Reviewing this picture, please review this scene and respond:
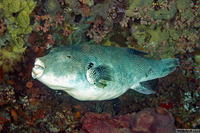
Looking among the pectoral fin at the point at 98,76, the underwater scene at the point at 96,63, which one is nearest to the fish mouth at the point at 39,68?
the underwater scene at the point at 96,63

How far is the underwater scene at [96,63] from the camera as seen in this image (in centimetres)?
295

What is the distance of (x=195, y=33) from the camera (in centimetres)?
448

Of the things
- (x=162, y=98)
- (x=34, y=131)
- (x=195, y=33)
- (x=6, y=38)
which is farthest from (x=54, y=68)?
(x=195, y=33)

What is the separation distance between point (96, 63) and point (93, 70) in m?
0.20

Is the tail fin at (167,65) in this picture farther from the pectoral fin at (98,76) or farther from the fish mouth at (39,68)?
the fish mouth at (39,68)

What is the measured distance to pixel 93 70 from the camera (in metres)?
2.72

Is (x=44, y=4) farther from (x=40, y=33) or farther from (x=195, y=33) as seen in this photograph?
(x=195, y=33)

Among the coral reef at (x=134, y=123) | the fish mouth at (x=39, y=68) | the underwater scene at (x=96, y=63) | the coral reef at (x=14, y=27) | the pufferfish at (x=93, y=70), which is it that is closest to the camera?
the fish mouth at (x=39, y=68)

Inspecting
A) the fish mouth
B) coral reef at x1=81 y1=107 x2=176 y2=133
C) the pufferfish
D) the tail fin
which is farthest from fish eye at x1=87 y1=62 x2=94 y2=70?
the tail fin

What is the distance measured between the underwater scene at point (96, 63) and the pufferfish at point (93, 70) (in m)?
0.02

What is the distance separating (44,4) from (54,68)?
213cm

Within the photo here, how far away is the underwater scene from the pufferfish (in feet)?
0.06

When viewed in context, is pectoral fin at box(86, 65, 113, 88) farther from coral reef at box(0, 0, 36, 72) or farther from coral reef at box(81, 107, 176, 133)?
coral reef at box(0, 0, 36, 72)

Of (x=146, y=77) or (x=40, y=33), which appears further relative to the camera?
(x=40, y=33)
